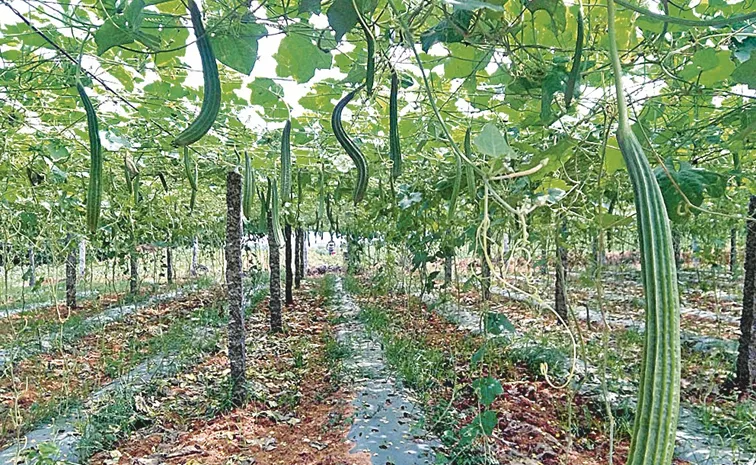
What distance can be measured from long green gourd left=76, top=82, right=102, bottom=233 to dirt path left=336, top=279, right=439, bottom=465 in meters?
2.76

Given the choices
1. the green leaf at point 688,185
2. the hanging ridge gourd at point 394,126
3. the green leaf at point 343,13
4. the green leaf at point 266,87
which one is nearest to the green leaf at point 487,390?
the green leaf at point 688,185

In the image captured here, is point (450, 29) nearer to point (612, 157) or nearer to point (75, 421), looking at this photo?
point (612, 157)

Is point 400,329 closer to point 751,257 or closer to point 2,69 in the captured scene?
point 751,257

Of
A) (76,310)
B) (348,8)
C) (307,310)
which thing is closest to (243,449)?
(348,8)

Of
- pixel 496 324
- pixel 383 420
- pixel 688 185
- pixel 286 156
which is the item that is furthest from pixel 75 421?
pixel 688 185

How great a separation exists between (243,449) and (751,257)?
4.86m

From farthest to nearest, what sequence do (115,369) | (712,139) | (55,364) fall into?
1. (55,364)
2. (115,369)
3. (712,139)

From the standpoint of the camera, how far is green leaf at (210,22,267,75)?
4.55ft

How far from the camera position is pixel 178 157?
199 inches

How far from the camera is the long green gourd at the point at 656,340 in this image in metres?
0.41

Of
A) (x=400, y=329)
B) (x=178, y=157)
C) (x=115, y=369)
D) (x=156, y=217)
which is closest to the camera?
(x=178, y=157)

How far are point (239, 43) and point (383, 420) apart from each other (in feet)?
11.8

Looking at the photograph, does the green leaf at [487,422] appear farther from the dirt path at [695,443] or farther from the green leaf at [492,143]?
the green leaf at [492,143]

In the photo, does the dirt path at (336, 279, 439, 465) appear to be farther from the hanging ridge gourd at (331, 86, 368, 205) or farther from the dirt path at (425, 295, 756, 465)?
the hanging ridge gourd at (331, 86, 368, 205)
